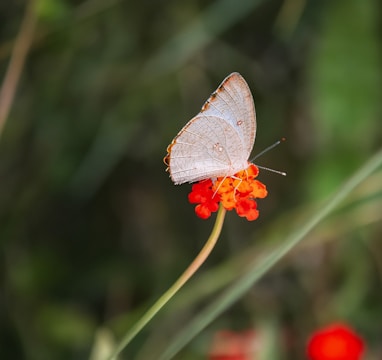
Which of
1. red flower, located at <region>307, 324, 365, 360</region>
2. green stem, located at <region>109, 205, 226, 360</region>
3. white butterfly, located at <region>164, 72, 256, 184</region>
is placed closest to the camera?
green stem, located at <region>109, 205, 226, 360</region>

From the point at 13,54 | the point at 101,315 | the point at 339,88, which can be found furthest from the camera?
the point at 101,315

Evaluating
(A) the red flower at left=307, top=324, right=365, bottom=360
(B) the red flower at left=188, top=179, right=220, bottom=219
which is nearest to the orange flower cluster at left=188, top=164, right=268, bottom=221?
(B) the red flower at left=188, top=179, right=220, bottom=219

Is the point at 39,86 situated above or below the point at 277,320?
above

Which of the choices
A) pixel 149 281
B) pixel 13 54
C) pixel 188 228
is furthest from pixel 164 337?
pixel 13 54

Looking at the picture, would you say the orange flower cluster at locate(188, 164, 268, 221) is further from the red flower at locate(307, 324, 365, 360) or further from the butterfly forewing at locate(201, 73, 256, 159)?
the red flower at locate(307, 324, 365, 360)

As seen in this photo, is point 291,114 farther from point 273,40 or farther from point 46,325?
point 46,325

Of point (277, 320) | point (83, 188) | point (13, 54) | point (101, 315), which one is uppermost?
point (13, 54)
